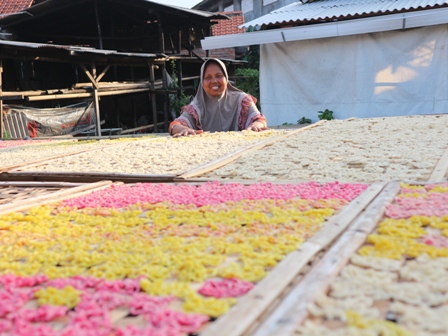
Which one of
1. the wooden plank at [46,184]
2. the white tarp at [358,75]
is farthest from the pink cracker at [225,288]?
the white tarp at [358,75]

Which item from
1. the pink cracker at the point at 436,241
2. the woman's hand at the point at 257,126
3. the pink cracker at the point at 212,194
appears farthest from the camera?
the woman's hand at the point at 257,126

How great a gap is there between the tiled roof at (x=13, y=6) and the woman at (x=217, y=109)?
10897 millimetres

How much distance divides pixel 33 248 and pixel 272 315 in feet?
2.99

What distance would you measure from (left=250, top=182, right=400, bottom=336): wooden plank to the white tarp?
6920 millimetres

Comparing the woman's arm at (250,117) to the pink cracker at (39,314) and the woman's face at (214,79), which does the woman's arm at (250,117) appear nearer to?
the woman's face at (214,79)

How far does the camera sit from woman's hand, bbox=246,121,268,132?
15.7 ft

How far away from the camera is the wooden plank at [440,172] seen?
7.23 feet

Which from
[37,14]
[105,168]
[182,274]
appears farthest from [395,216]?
[37,14]

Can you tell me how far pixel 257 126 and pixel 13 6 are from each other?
12.0m

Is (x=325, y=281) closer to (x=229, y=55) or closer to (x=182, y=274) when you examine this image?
(x=182, y=274)

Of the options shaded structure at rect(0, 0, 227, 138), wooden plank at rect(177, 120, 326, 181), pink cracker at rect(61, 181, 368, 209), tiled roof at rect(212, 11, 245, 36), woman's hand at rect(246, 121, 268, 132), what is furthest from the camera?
tiled roof at rect(212, 11, 245, 36)

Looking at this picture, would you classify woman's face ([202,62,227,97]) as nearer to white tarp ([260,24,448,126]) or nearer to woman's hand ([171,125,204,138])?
woman's hand ([171,125,204,138])

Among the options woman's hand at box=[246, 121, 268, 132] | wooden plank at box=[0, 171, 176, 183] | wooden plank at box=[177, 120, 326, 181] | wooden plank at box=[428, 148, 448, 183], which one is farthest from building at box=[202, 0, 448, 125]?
wooden plank at box=[0, 171, 176, 183]

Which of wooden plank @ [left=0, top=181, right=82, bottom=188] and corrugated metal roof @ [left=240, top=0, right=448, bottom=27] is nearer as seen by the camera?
wooden plank @ [left=0, top=181, right=82, bottom=188]
